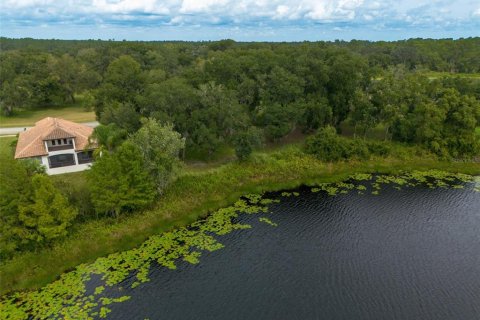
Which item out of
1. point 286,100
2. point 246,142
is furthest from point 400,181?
point 286,100

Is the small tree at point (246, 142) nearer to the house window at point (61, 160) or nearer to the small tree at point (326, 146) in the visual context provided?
the small tree at point (326, 146)

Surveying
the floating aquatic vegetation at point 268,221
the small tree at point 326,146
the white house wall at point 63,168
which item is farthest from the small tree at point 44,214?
the small tree at point 326,146

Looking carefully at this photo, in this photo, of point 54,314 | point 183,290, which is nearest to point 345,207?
point 183,290

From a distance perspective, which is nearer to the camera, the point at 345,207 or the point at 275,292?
the point at 275,292

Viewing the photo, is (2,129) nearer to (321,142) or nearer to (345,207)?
(321,142)

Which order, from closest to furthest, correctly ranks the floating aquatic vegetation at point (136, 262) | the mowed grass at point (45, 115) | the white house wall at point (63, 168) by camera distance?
the floating aquatic vegetation at point (136, 262) → the white house wall at point (63, 168) → the mowed grass at point (45, 115)

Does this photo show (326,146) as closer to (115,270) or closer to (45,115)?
(115,270)
